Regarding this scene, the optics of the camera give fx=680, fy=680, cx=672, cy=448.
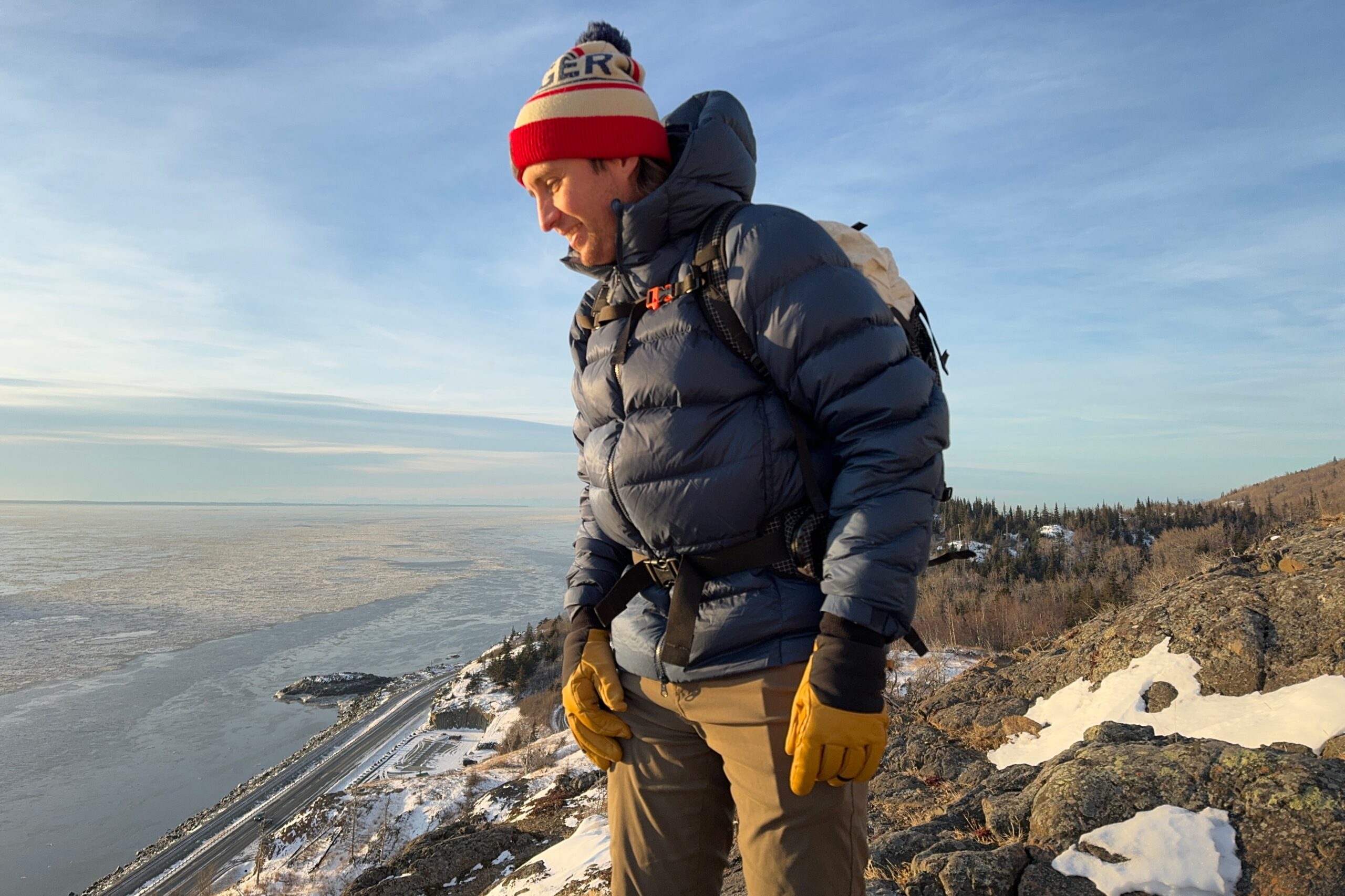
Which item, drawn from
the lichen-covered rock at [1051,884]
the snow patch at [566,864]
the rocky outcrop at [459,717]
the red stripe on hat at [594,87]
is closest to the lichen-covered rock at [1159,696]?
the lichen-covered rock at [1051,884]

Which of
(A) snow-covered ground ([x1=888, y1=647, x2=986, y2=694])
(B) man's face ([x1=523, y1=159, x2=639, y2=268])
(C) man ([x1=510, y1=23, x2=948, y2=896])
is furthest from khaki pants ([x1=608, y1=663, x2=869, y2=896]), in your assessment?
(A) snow-covered ground ([x1=888, y1=647, x2=986, y2=694])

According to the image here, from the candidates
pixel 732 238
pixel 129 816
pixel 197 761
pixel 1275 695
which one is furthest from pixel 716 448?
pixel 197 761

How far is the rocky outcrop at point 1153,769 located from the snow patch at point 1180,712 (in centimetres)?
14

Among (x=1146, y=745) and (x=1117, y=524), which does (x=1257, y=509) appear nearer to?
(x=1117, y=524)

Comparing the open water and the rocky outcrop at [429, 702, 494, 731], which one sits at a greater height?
the rocky outcrop at [429, 702, 494, 731]

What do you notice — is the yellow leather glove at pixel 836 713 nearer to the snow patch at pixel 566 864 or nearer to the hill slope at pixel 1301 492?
the snow patch at pixel 566 864

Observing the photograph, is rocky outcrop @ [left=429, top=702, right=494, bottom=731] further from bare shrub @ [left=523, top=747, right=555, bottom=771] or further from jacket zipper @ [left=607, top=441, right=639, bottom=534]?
jacket zipper @ [left=607, top=441, right=639, bottom=534]

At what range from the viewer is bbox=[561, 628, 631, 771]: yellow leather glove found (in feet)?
6.86

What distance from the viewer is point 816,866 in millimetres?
1673

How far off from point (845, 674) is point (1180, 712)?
7.31 meters

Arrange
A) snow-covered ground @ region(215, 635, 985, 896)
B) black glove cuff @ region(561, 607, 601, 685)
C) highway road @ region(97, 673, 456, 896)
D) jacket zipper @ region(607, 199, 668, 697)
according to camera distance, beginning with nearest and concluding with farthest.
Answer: jacket zipper @ region(607, 199, 668, 697) < black glove cuff @ region(561, 607, 601, 685) < snow-covered ground @ region(215, 635, 985, 896) < highway road @ region(97, 673, 456, 896)

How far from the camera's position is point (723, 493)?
1.78 m

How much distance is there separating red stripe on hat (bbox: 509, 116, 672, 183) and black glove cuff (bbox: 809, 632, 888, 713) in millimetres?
1563

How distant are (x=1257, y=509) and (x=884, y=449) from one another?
102 m
